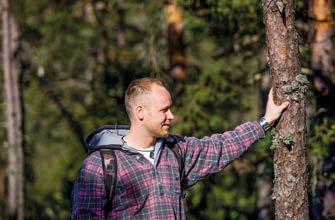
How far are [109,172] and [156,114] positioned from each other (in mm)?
464

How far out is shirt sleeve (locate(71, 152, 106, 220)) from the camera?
442 centimetres

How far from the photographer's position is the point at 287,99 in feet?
15.4

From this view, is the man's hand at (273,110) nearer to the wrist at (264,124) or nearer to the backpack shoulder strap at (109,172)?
the wrist at (264,124)

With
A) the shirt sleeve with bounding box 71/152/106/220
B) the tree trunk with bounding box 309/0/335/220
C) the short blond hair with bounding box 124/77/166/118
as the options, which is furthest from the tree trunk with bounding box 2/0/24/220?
the shirt sleeve with bounding box 71/152/106/220

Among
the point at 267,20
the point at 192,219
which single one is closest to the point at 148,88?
the point at 267,20

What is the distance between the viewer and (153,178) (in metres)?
4.62

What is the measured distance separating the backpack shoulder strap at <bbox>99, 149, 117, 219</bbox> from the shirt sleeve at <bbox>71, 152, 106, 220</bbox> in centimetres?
3

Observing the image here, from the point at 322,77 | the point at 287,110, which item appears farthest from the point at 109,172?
the point at 322,77

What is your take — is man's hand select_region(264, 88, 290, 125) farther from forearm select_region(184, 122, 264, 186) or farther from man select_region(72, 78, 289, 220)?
forearm select_region(184, 122, 264, 186)

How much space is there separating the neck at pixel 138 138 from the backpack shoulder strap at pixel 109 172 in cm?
A: 16

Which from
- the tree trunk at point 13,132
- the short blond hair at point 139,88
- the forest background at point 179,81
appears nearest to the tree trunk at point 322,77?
the forest background at point 179,81

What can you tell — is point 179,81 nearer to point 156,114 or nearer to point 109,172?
point 156,114

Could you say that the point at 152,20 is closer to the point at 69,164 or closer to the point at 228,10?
the point at 228,10

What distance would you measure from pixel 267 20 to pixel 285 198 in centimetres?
114
